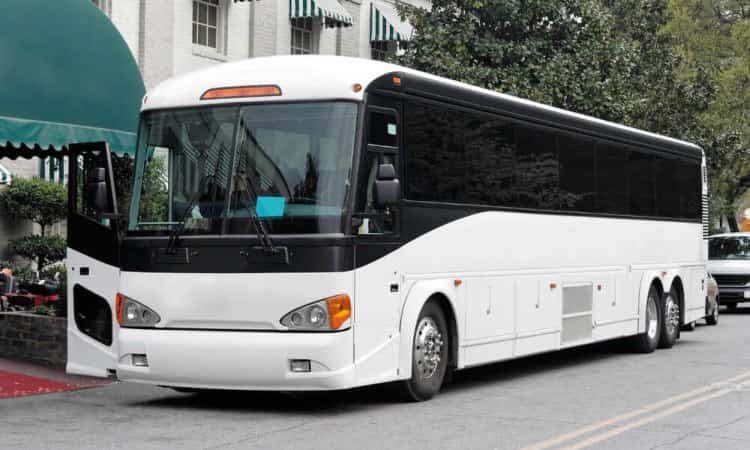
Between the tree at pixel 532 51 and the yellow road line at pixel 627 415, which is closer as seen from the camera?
the yellow road line at pixel 627 415

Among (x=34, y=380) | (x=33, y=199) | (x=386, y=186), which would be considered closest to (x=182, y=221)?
(x=386, y=186)

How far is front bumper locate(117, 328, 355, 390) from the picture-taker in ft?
34.0

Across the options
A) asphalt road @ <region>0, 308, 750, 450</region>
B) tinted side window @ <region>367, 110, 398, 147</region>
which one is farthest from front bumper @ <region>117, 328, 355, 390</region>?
tinted side window @ <region>367, 110, 398, 147</region>

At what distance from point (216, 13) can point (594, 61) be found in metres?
8.55

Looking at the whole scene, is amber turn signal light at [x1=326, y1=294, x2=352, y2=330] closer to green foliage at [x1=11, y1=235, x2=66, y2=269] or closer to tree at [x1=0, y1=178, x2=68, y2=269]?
tree at [x1=0, y1=178, x2=68, y2=269]

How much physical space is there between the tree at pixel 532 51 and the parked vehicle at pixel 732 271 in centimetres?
499

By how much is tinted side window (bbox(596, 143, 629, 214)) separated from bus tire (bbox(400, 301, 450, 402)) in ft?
15.8

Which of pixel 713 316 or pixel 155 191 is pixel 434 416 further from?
pixel 713 316

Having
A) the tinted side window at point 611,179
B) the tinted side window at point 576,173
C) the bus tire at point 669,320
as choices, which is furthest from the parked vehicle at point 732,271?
the tinted side window at point 576,173

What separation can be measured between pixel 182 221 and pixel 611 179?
24.8ft

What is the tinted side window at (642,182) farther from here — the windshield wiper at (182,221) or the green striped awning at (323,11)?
the green striped awning at (323,11)

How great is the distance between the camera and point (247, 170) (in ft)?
35.7

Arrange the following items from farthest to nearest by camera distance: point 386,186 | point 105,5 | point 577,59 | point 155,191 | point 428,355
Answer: point 577,59, point 105,5, point 428,355, point 155,191, point 386,186

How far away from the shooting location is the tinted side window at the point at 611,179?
53.3 ft
